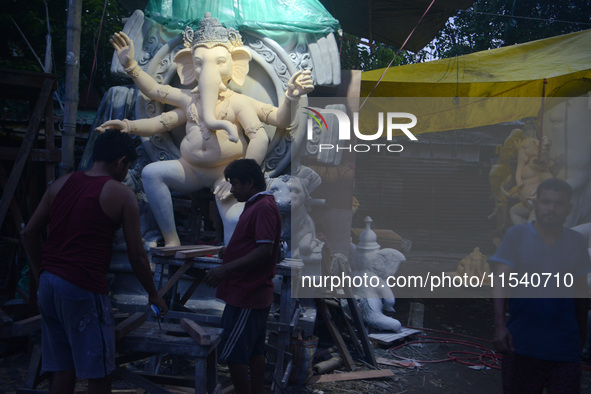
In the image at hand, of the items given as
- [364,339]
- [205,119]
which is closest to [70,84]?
[205,119]

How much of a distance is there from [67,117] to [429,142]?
965 centimetres

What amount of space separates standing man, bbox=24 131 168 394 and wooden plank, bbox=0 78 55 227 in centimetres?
174

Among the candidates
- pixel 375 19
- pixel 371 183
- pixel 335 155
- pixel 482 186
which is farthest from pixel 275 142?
pixel 482 186

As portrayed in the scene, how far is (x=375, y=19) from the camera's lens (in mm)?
8945

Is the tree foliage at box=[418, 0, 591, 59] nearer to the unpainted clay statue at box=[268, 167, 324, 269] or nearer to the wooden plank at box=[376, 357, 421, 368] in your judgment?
the unpainted clay statue at box=[268, 167, 324, 269]

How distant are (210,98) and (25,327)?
2710 millimetres

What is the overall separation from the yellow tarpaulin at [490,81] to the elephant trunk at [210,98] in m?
2.99

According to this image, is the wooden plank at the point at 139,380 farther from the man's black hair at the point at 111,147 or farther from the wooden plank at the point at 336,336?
the wooden plank at the point at 336,336

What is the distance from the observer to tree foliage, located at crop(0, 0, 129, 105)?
626 cm

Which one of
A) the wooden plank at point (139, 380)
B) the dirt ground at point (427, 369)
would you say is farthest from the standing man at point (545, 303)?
the dirt ground at point (427, 369)

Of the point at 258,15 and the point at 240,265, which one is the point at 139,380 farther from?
the point at 258,15

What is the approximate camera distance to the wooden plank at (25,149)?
383 centimetres

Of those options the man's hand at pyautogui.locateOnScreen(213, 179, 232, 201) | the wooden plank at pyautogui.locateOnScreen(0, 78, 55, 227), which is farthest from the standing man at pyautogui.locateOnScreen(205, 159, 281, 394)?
the wooden plank at pyautogui.locateOnScreen(0, 78, 55, 227)

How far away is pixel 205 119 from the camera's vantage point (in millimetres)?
4590
